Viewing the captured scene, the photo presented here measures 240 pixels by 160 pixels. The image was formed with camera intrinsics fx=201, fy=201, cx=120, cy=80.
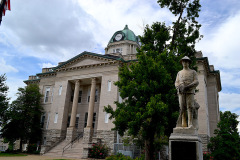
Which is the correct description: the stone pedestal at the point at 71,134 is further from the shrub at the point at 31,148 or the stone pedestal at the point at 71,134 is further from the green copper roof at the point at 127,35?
the green copper roof at the point at 127,35

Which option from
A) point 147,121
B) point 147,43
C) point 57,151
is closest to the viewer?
point 147,121

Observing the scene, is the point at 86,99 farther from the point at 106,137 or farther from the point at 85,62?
the point at 106,137

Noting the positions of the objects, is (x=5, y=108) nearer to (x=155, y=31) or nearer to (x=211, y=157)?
(x=155, y=31)

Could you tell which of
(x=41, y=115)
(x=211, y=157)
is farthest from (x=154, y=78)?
(x=41, y=115)

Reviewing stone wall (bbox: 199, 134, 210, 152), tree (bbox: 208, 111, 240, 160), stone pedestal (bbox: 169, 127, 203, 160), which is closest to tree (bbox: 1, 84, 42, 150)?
stone wall (bbox: 199, 134, 210, 152)

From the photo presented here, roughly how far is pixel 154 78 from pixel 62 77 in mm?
19276

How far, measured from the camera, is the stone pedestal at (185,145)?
260 inches

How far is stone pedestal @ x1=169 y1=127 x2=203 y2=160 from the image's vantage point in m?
6.60

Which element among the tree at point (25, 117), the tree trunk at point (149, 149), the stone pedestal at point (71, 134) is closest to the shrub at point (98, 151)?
the stone pedestal at point (71, 134)

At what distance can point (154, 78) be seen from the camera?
14.8 meters

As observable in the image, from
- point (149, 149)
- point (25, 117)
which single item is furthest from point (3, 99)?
point (149, 149)

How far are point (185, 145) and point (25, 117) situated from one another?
85.7ft

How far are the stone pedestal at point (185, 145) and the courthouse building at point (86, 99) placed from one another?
16431mm

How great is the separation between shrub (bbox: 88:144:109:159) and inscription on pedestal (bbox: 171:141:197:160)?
16.3 m
